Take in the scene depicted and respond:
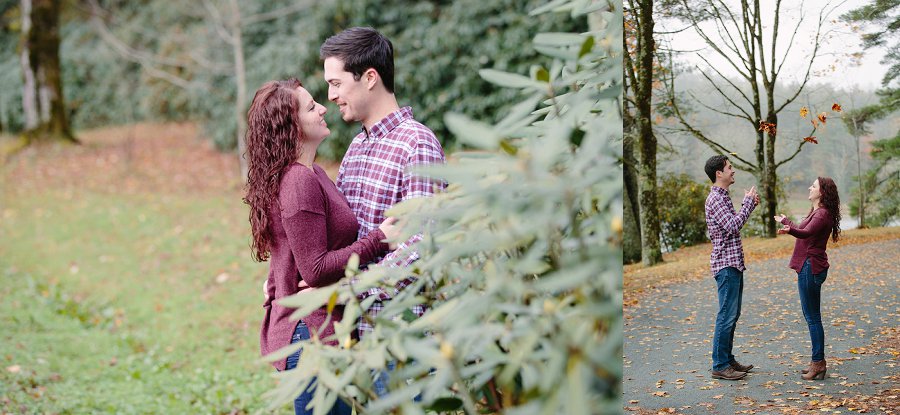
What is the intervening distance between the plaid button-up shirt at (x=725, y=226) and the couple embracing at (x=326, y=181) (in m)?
0.80

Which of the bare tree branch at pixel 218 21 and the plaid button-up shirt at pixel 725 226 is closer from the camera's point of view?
the plaid button-up shirt at pixel 725 226

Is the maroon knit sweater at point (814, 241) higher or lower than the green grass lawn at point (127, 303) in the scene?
higher

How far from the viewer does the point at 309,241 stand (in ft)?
6.62

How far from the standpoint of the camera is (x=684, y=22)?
7.29 feet

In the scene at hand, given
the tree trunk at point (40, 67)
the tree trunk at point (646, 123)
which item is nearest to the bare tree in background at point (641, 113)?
the tree trunk at point (646, 123)

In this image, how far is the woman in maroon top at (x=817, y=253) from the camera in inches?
85.2

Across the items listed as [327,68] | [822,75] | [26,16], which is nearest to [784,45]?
[822,75]

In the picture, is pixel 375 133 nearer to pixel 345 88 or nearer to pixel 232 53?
pixel 345 88

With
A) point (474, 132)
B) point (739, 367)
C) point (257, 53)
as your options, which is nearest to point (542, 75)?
point (474, 132)

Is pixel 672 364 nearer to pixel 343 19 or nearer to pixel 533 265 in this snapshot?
pixel 533 265

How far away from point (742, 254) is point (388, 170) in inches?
41.1

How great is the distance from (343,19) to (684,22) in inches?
338

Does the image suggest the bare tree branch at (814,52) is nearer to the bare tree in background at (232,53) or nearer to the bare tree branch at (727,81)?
the bare tree branch at (727,81)

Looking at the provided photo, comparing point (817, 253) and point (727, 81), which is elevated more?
point (727, 81)
